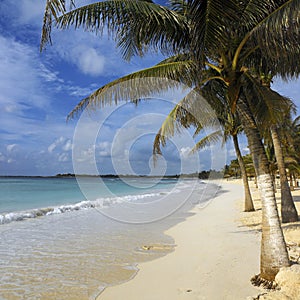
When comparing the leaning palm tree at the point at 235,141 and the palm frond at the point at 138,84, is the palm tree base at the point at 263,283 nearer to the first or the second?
the palm frond at the point at 138,84

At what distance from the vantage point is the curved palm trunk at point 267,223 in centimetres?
401

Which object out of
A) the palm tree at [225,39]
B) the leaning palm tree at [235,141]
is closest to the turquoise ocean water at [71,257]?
the palm tree at [225,39]

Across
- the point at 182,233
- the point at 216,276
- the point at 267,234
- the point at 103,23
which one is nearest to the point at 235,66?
the point at 103,23

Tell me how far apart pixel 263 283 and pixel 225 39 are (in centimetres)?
375

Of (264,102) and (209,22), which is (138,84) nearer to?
(209,22)

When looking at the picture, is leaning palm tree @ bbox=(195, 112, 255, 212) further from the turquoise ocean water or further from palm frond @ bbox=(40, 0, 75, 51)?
palm frond @ bbox=(40, 0, 75, 51)

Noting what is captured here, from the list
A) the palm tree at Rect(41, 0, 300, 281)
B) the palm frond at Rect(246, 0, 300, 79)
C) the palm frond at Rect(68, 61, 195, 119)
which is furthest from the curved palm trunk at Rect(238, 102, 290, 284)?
the palm frond at Rect(68, 61, 195, 119)

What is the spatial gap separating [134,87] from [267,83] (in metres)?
5.01

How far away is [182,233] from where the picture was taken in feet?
29.4

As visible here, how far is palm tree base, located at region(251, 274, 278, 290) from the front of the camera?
3826 mm

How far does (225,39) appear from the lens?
4.24 metres

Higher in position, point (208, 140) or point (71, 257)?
point (208, 140)

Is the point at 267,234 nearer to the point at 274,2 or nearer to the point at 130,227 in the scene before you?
the point at 274,2

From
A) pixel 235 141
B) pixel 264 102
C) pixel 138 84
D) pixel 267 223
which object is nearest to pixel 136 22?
pixel 138 84
